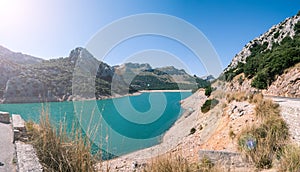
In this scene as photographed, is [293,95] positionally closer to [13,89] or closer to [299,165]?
[299,165]

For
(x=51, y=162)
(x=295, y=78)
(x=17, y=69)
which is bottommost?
(x=51, y=162)

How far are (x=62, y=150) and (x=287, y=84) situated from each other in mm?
19413

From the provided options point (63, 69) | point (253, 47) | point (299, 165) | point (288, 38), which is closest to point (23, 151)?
point (299, 165)

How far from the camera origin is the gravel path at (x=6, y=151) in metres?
3.10

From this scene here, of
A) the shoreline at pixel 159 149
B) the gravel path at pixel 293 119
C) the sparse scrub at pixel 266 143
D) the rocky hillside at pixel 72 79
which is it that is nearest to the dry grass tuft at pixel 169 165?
the shoreline at pixel 159 149

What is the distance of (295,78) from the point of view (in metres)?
16.7

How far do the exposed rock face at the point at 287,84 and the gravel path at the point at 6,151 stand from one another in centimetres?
1784

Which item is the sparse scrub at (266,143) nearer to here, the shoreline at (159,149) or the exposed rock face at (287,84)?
the shoreline at (159,149)

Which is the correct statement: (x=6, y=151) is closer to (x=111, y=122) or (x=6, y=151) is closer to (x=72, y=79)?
(x=111, y=122)

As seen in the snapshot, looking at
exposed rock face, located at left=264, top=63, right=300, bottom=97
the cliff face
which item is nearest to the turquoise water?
exposed rock face, located at left=264, top=63, right=300, bottom=97

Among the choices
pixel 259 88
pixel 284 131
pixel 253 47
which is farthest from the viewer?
pixel 253 47

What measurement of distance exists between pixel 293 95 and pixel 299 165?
1531 cm

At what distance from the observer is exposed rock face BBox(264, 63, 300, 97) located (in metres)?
16.4

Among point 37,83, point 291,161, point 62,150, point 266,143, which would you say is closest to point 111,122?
point 266,143
